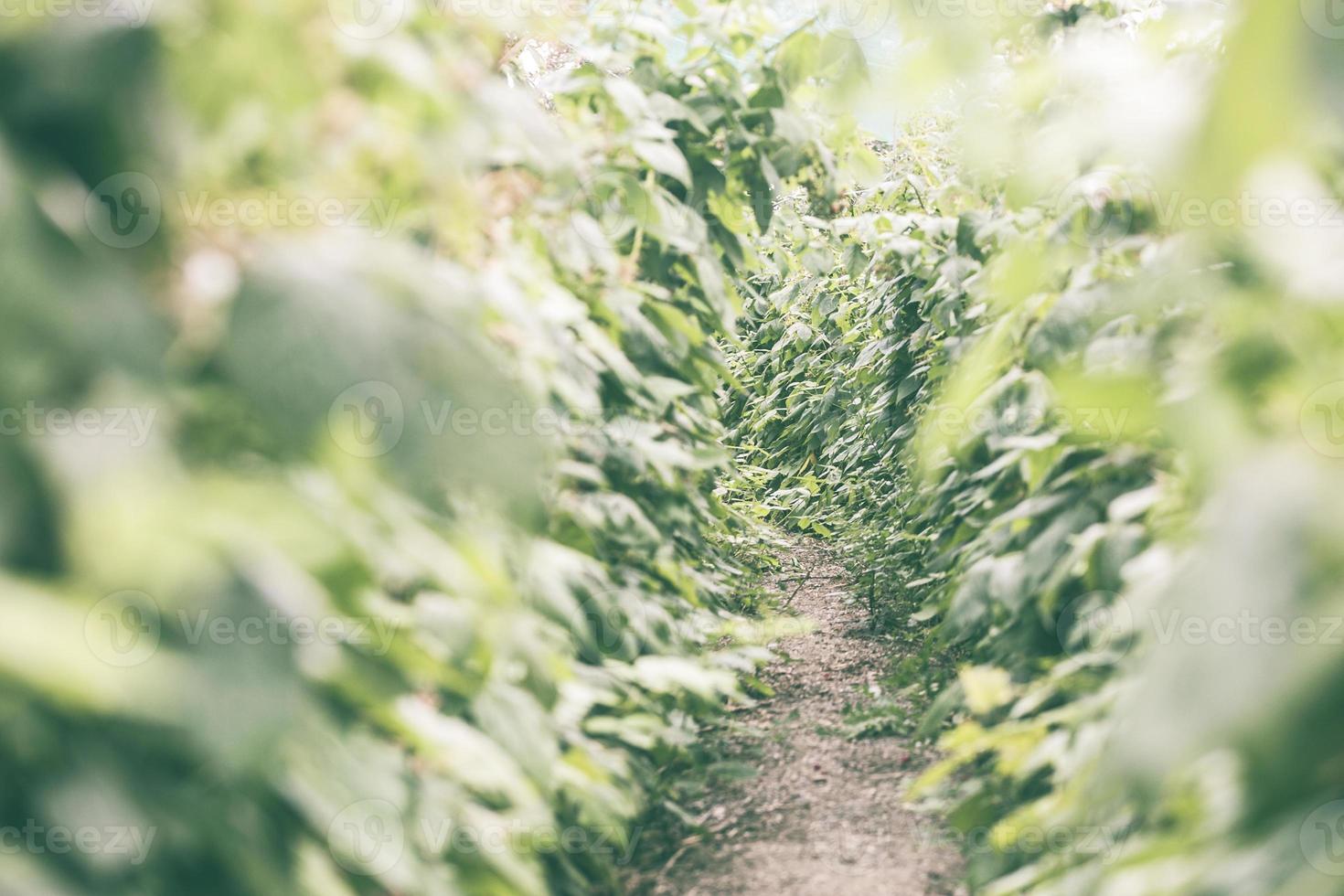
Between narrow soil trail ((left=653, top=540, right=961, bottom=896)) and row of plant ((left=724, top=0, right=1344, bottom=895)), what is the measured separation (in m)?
0.17

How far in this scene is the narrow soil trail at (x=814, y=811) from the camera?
2.28 m

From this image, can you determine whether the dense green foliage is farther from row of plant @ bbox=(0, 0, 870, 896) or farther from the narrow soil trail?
the narrow soil trail

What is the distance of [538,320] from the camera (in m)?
1.47

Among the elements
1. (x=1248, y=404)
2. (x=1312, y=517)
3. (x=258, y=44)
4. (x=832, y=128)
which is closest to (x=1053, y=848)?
(x=1248, y=404)

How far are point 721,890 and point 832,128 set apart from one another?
1.91 m

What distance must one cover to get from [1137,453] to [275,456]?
1463 millimetres

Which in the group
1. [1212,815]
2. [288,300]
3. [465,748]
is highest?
[288,300]

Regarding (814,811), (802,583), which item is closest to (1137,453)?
(814,811)

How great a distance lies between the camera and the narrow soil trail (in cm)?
228

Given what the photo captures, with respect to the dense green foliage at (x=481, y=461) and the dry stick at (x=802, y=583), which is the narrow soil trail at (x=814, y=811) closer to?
the dense green foliage at (x=481, y=461)

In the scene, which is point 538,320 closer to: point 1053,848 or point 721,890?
point 1053,848

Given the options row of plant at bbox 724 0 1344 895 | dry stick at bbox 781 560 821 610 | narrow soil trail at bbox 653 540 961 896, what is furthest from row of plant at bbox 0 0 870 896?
dry stick at bbox 781 560 821 610

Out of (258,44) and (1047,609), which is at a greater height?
(258,44)

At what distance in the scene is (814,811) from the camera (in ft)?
8.70
